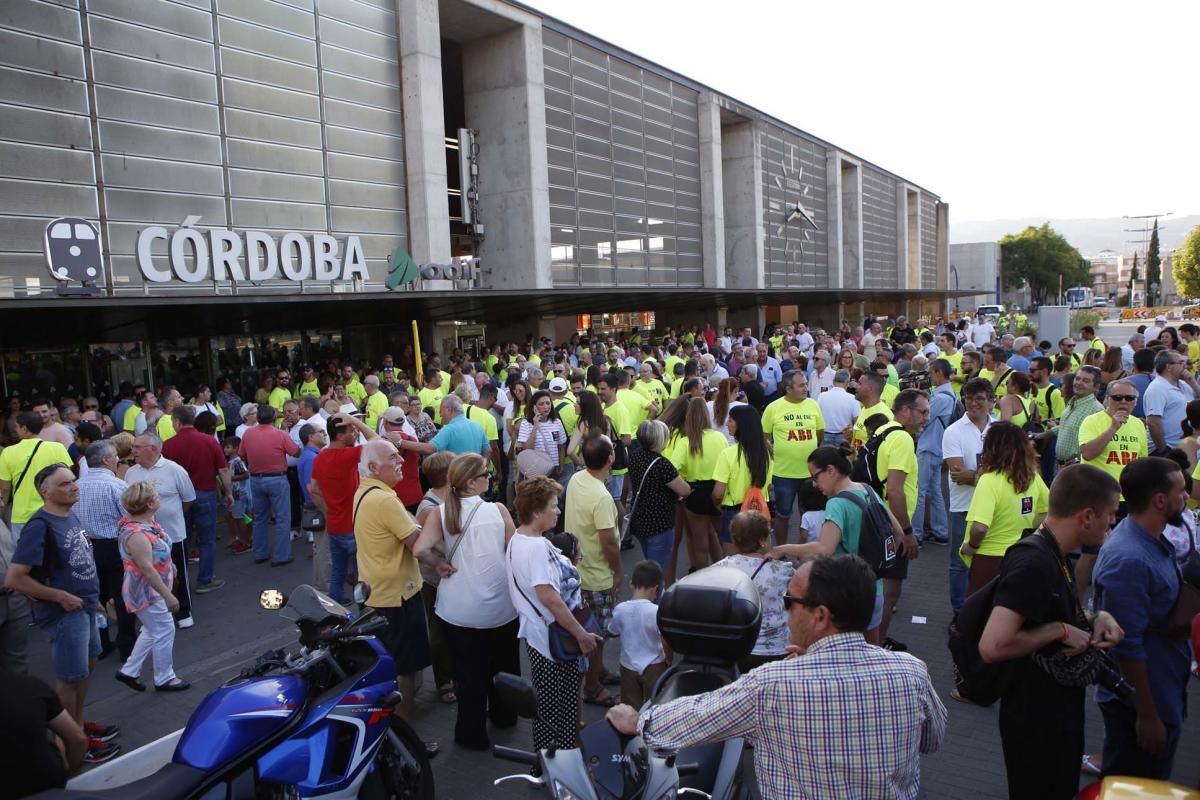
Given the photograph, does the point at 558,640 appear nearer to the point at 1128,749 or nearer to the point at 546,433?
the point at 1128,749

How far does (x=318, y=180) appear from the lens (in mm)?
19266

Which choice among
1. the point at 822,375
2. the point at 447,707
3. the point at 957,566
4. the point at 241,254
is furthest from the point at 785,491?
the point at 241,254

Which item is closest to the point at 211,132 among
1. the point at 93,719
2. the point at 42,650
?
the point at 42,650

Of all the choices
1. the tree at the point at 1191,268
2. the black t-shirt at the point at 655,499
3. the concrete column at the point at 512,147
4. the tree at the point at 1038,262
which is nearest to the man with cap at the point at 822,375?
the black t-shirt at the point at 655,499

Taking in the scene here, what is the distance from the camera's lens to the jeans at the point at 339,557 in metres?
6.76

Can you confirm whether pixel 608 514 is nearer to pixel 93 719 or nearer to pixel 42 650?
pixel 93 719

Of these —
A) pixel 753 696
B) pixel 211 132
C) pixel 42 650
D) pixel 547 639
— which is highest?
pixel 211 132

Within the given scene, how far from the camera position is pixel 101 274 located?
15.1m

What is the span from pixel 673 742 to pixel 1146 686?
93.3 inches

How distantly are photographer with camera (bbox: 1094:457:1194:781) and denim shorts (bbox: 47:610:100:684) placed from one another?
5.94m

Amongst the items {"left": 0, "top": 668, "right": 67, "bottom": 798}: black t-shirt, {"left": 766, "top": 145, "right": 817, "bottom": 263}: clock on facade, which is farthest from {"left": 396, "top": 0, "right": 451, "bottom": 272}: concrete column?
{"left": 766, "top": 145, "right": 817, "bottom": 263}: clock on facade

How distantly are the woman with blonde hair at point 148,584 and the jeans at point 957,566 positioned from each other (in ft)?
19.3

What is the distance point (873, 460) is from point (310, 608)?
456 cm

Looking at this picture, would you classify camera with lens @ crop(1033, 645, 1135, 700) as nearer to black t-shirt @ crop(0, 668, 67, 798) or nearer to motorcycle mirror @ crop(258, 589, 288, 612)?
motorcycle mirror @ crop(258, 589, 288, 612)
